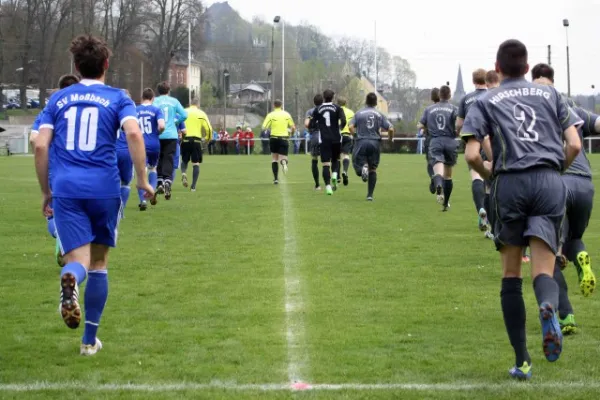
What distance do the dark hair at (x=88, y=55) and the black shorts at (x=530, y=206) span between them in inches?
96.1

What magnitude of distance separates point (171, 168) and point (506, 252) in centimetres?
1375

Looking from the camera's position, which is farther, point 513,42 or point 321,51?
point 321,51

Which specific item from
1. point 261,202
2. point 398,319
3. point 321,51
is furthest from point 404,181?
point 321,51

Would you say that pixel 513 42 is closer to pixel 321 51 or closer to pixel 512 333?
pixel 512 333

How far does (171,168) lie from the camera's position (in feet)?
63.7

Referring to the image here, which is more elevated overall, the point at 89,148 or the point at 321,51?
the point at 321,51

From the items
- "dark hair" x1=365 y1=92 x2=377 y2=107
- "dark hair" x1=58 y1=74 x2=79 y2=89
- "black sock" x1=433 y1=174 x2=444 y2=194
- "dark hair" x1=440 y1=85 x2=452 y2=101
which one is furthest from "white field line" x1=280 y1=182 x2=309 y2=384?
"dark hair" x1=365 y1=92 x2=377 y2=107

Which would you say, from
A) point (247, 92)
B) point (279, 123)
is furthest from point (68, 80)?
point (247, 92)

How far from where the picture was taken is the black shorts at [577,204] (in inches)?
292

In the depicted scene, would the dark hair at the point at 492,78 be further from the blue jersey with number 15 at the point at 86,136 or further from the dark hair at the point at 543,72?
the blue jersey with number 15 at the point at 86,136

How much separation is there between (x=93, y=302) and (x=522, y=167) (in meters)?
2.67

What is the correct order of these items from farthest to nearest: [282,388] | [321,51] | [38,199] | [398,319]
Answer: [321,51], [38,199], [398,319], [282,388]

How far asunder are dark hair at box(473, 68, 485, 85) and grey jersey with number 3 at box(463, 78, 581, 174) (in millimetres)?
7323

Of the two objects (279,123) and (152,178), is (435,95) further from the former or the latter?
(279,123)
